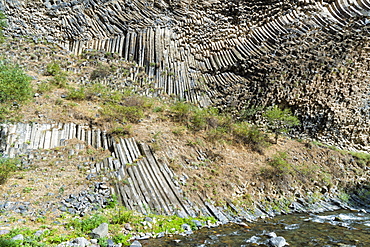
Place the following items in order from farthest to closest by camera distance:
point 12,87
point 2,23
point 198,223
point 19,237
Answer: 1. point 2,23
2. point 12,87
3. point 198,223
4. point 19,237

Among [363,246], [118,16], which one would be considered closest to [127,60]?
[118,16]

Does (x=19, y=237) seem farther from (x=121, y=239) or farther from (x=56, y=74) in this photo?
(x=56, y=74)

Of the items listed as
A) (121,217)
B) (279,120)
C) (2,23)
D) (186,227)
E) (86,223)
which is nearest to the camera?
(86,223)

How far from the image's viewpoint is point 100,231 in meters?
5.52

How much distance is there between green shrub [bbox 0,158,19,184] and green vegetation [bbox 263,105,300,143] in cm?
1268

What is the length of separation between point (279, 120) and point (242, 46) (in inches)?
304

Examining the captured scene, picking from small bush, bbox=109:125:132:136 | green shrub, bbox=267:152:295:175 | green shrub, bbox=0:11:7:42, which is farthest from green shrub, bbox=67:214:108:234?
green shrub, bbox=0:11:7:42

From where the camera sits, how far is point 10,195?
6375 millimetres

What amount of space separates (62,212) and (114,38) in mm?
15920

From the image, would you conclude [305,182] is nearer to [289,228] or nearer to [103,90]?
[289,228]

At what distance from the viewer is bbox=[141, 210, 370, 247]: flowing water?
6117mm

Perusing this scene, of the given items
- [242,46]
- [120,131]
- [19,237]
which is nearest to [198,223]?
[19,237]

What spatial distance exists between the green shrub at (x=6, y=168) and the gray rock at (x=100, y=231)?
3.63 meters

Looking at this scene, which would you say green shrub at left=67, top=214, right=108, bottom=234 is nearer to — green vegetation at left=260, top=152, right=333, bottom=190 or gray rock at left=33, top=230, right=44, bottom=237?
gray rock at left=33, top=230, right=44, bottom=237
